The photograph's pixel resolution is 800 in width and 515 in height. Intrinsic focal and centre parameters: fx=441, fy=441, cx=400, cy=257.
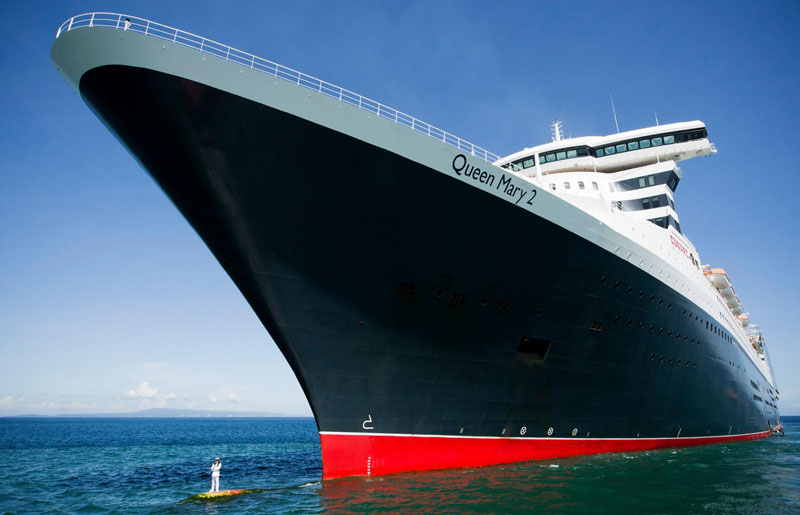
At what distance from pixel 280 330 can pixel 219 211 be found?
116 inches

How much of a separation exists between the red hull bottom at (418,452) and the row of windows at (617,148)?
12.5m

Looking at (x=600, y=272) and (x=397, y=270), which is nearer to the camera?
(x=397, y=270)

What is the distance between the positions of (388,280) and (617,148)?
55.7ft

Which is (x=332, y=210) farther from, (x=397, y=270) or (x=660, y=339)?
(x=660, y=339)

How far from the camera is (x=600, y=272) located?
12.7 metres

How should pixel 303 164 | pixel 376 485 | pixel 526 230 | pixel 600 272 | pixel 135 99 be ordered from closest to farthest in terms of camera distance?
pixel 135 99 < pixel 303 164 < pixel 376 485 < pixel 526 230 < pixel 600 272

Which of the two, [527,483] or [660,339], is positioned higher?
[660,339]

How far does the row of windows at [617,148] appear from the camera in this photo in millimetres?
21188

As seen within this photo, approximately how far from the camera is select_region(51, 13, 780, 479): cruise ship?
Result: 8.52 metres

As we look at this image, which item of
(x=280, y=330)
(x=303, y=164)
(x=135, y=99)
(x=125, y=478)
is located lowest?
(x=125, y=478)

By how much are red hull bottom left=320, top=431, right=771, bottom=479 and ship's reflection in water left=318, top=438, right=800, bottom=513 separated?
0.21 meters

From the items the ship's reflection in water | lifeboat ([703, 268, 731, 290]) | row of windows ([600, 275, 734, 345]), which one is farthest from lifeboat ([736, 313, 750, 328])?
the ship's reflection in water

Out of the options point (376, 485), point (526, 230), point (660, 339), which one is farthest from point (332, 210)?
point (660, 339)

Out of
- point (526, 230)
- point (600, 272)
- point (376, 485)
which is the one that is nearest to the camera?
point (376, 485)
